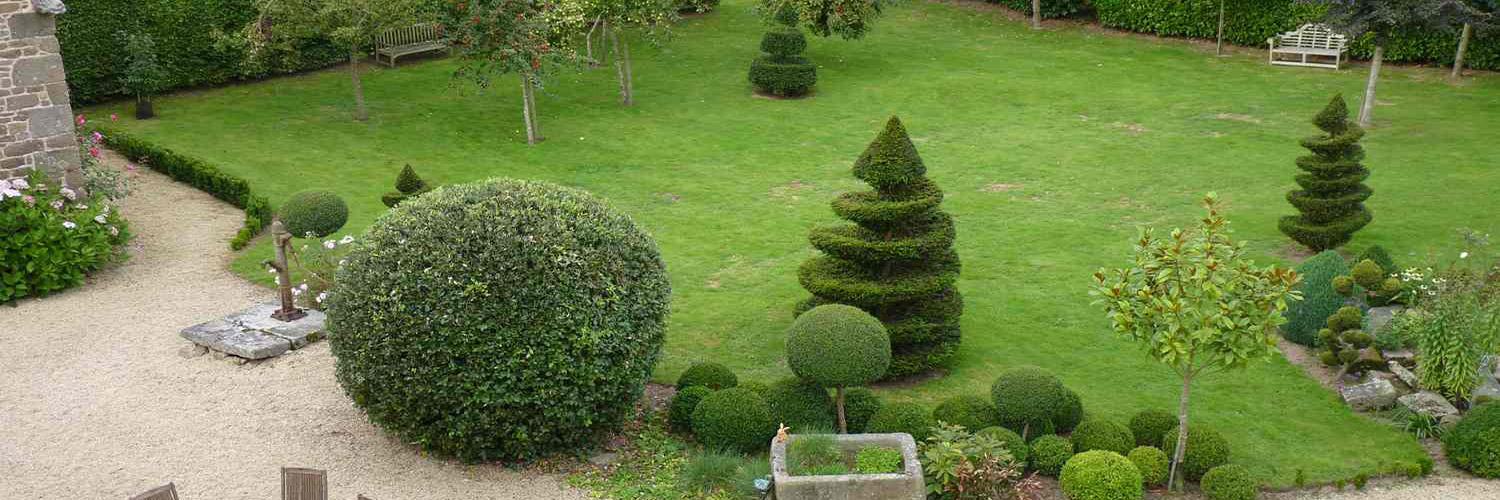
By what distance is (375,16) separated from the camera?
23.7 meters

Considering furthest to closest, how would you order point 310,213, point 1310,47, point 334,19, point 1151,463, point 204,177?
1. point 1310,47
2. point 334,19
3. point 204,177
4. point 310,213
5. point 1151,463

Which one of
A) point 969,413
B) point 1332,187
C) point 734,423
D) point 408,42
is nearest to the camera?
point 734,423

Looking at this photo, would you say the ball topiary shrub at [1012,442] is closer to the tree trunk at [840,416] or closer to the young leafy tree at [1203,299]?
the tree trunk at [840,416]

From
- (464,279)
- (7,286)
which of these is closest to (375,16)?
(7,286)

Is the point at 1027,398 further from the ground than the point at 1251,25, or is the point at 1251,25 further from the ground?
the point at 1251,25

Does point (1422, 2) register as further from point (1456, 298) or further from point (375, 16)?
point (375, 16)

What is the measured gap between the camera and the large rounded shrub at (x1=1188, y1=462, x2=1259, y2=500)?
11.4m

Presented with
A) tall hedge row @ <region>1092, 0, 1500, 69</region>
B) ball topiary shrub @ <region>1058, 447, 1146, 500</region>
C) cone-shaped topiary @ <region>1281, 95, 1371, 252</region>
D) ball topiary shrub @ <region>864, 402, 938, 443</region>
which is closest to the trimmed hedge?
ball topiary shrub @ <region>864, 402, 938, 443</region>

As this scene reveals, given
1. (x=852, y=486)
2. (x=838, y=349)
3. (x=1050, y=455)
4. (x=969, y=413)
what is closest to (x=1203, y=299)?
(x=1050, y=455)

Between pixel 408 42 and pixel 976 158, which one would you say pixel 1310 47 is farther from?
pixel 408 42

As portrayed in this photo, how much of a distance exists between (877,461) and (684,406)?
220 centimetres

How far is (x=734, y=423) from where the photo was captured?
12172 mm

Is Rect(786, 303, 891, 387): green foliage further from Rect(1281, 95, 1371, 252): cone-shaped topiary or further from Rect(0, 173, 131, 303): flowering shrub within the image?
Rect(0, 173, 131, 303): flowering shrub

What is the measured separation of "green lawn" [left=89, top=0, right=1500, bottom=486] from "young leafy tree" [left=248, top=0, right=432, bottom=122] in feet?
6.10
